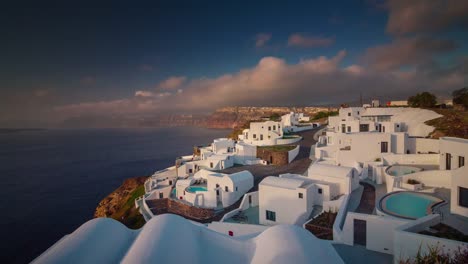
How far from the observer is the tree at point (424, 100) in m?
36.6

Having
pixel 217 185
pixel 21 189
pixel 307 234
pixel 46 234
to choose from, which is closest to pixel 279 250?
pixel 307 234

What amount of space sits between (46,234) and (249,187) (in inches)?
1040

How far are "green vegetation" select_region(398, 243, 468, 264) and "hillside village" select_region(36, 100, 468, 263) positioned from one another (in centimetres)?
9

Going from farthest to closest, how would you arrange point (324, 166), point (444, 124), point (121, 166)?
point (121, 166) < point (444, 124) < point (324, 166)

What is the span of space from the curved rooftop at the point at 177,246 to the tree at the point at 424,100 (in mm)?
39500

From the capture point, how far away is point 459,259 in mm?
6551

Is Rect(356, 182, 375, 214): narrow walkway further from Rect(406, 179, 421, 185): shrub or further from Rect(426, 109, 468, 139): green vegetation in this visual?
Rect(426, 109, 468, 139): green vegetation

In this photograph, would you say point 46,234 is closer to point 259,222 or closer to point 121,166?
point 259,222

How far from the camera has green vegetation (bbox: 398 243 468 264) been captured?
259 inches

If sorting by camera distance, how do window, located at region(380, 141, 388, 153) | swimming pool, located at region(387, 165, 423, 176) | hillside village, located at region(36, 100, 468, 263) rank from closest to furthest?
1. hillside village, located at region(36, 100, 468, 263)
2. swimming pool, located at region(387, 165, 423, 176)
3. window, located at region(380, 141, 388, 153)

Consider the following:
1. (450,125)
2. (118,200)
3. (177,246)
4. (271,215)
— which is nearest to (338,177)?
(271,215)

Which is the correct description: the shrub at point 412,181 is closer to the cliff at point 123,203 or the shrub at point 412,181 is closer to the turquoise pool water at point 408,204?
the turquoise pool water at point 408,204

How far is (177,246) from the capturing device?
18.3ft

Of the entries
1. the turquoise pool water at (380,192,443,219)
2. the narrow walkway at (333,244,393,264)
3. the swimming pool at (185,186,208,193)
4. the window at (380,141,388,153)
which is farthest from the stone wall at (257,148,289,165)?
the narrow walkway at (333,244,393,264)
